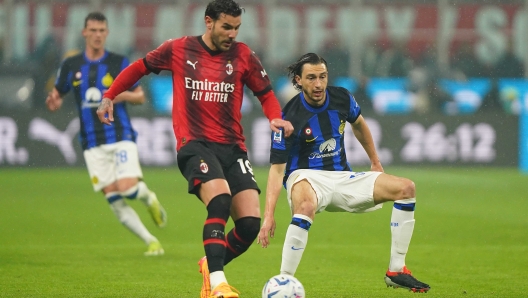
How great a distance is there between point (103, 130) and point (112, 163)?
39 centimetres

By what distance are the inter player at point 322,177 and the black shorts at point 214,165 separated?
0.87 feet

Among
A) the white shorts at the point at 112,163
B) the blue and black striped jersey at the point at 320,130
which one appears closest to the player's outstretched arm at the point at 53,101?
the white shorts at the point at 112,163

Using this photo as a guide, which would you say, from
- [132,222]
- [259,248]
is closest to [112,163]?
[132,222]

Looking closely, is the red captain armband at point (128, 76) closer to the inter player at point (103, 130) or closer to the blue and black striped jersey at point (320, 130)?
the blue and black striped jersey at point (320, 130)

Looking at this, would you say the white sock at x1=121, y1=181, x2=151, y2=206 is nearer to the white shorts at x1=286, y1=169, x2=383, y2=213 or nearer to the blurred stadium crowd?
the white shorts at x1=286, y1=169, x2=383, y2=213

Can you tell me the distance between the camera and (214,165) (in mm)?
6363

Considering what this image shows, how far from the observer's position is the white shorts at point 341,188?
23.1 ft

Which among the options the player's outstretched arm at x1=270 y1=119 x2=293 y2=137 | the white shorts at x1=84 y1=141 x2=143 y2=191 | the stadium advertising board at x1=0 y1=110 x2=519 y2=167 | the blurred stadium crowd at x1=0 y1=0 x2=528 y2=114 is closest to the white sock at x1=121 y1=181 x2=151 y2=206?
the white shorts at x1=84 y1=141 x2=143 y2=191

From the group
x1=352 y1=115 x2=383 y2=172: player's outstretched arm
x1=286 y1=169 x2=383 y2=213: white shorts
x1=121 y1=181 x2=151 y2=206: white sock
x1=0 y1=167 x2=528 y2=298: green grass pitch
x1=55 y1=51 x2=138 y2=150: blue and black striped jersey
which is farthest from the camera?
x1=55 y1=51 x2=138 y2=150: blue and black striped jersey

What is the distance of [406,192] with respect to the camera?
6906 millimetres

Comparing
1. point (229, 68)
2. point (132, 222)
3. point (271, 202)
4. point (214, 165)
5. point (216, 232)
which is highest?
point (229, 68)

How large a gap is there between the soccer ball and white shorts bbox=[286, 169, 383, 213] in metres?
1.05

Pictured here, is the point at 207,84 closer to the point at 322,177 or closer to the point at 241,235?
the point at 241,235

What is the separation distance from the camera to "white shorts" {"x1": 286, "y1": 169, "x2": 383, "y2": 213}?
7051mm
